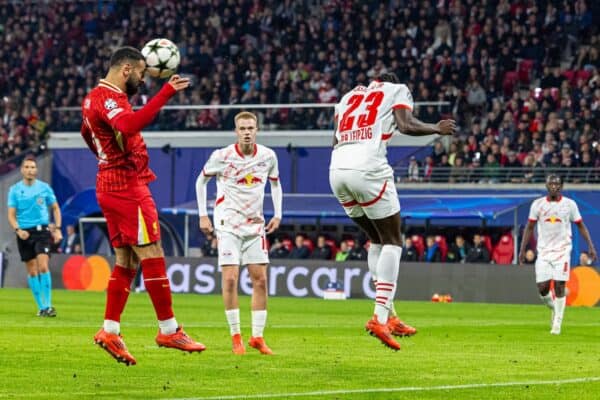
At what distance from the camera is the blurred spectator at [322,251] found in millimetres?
34344

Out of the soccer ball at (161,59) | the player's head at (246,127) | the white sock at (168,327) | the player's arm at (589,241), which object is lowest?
the player's arm at (589,241)

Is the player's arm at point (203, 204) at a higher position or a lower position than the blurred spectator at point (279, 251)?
higher

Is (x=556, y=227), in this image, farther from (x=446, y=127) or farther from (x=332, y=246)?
(x=332, y=246)

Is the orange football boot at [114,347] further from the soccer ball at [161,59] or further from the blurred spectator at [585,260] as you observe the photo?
the blurred spectator at [585,260]

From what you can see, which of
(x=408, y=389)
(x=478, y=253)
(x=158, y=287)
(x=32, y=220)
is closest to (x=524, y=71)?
(x=478, y=253)

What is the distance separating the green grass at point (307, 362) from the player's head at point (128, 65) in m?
2.44

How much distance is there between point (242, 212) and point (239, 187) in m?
0.26

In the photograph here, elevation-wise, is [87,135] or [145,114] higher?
[145,114]

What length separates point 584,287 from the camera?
29703 mm

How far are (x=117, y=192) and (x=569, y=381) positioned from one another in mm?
4032

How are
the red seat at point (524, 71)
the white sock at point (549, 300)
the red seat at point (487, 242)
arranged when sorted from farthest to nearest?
the red seat at point (524, 71)
the red seat at point (487, 242)
the white sock at point (549, 300)

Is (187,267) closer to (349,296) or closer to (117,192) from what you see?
(349,296)

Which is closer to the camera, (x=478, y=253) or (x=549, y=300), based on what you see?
(x=549, y=300)

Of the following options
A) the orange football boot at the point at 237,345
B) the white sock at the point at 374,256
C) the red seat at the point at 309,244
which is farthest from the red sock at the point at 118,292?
the red seat at the point at 309,244
